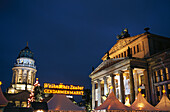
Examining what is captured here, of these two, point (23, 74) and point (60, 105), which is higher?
point (23, 74)

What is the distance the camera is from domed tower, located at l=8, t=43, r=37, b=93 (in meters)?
86.0

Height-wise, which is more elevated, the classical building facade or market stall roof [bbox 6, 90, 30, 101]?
the classical building facade

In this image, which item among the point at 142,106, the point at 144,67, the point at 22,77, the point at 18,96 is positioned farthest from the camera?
the point at 22,77

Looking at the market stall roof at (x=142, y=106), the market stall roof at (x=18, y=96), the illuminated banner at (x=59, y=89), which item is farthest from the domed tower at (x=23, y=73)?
the market stall roof at (x=142, y=106)

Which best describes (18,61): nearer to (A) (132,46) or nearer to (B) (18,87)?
(B) (18,87)

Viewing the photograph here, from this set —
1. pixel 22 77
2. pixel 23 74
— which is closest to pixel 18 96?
pixel 22 77

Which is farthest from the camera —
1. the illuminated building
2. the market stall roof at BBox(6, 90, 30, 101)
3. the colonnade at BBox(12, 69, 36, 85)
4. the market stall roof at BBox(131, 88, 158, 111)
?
the colonnade at BBox(12, 69, 36, 85)

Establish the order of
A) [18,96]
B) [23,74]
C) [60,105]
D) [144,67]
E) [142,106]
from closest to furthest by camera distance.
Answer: [60,105] → [142,106] → [144,67] → [18,96] → [23,74]

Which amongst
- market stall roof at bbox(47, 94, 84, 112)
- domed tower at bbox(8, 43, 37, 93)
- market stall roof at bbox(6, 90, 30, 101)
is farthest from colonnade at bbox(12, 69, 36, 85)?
market stall roof at bbox(47, 94, 84, 112)

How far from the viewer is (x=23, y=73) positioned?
9012 centimetres

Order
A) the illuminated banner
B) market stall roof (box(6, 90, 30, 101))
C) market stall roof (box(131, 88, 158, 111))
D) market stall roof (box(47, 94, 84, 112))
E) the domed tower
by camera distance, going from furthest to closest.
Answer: the domed tower, market stall roof (box(6, 90, 30, 101)), market stall roof (box(131, 88, 158, 111)), the illuminated banner, market stall roof (box(47, 94, 84, 112))

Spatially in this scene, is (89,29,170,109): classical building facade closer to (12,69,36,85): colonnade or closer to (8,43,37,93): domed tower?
(8,43,37,93): domed tower

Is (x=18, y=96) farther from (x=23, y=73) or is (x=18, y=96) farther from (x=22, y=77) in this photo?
(x=23, y=73)

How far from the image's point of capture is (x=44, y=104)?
12.3m
